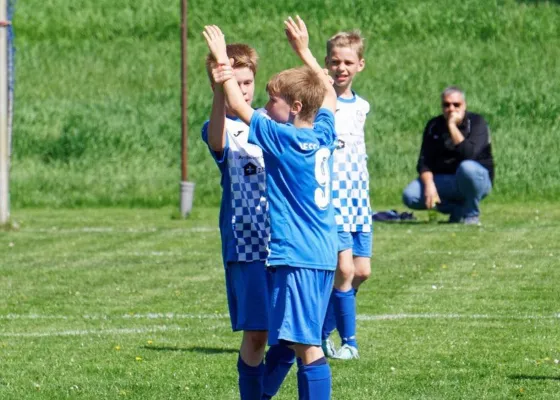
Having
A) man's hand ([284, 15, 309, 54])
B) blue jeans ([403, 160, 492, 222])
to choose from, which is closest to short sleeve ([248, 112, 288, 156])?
man's hand ([284, 15, 309, 54])

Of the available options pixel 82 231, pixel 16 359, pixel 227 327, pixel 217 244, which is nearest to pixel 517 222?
pixel 217 244

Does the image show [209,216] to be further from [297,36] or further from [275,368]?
[297,36]

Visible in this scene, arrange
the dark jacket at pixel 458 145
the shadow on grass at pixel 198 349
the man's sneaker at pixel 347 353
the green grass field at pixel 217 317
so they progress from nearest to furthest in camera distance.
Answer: the green grass field at pixel 217 317 < the man's sneaker at pixel 347 353 < the shadow on grass at pixel 198 349 < the dark jacket at pixel 458 145

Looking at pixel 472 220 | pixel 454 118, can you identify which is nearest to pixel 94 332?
pixel 454 118

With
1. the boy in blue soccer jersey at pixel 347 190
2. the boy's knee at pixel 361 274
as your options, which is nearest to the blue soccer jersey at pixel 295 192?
the boy in blue soccer jersey at pixel 347 190

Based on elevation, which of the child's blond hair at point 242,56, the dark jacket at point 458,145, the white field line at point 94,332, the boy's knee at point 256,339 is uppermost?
the child's blond hair at point 242,56

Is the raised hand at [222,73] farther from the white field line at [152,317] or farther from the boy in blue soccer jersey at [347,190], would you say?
the white field line at [152,317]

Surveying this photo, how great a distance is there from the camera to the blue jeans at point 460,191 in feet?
52.5

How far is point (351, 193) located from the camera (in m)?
7.86

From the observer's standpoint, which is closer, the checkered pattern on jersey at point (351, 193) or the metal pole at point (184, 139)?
the checkered pattern on jersey at point (351, 193)

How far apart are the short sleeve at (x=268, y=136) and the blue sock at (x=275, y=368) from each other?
1.03 meters

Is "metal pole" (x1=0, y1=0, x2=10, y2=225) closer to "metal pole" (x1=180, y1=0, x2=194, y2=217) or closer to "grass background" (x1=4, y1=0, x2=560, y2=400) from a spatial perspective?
"grass background" (x1=4, y1=0, x2=560, y2=400)

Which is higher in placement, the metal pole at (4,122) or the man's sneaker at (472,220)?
the metal pole at (4,122)

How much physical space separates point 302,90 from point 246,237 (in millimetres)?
787
